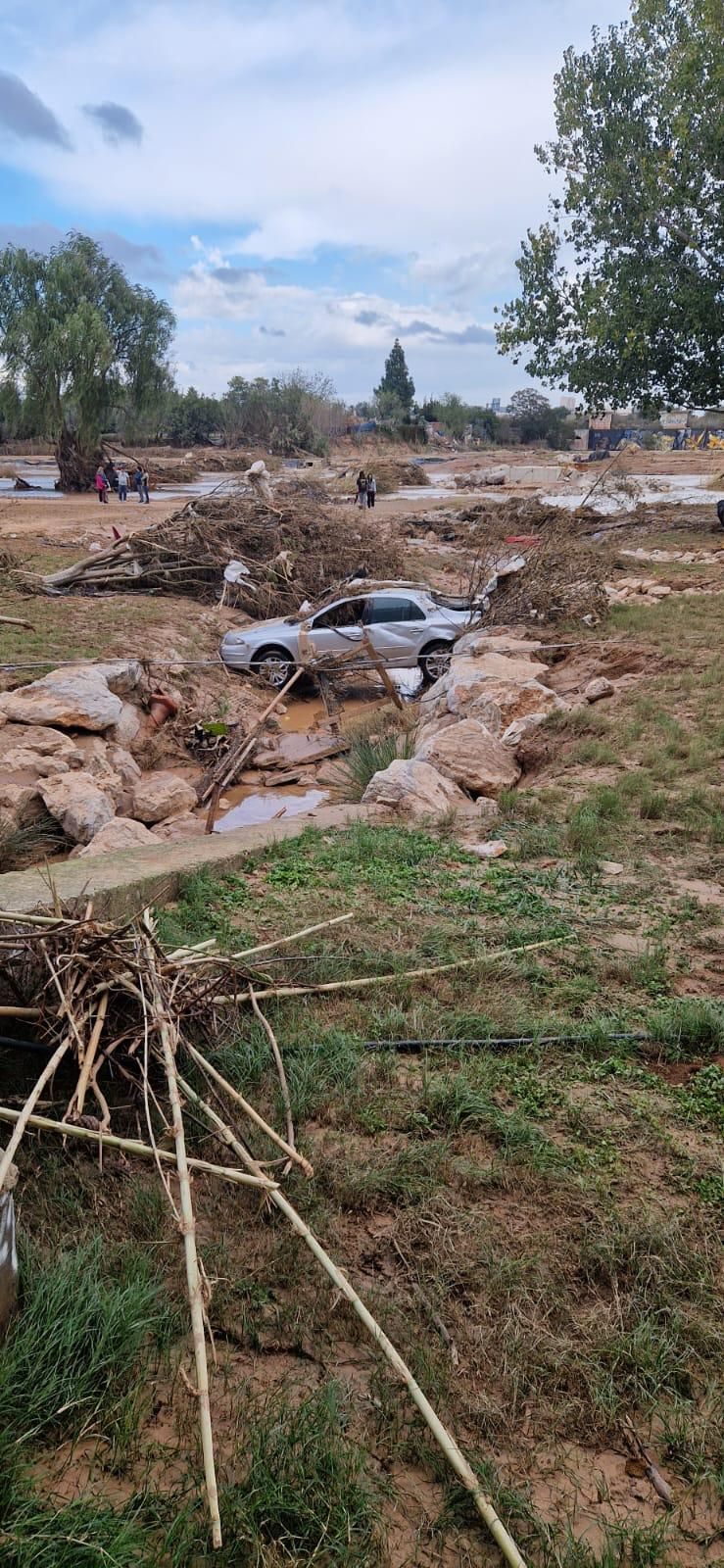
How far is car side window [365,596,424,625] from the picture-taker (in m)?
14.9

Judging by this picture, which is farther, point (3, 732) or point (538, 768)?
point (3, 732)

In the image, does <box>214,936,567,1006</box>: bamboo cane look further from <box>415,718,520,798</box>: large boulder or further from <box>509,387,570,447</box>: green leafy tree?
<box>509,387,570,447</box>: green leafy tree

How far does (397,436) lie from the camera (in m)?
71.6

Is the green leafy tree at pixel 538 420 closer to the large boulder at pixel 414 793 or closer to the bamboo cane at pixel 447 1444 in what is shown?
the large boulder at pixel 414 793

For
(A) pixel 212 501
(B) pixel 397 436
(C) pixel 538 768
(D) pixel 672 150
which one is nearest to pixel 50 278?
(A) pixel 212 501

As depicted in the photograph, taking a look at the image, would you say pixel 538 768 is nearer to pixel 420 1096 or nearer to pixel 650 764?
pixel 650 764

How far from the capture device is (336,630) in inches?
579

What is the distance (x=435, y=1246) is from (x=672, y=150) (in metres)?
26.1

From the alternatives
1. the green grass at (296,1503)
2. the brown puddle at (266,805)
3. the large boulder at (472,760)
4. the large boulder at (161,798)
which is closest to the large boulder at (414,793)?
the large boulder at (472,760)

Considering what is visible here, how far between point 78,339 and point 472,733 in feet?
95.2

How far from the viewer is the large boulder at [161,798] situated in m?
9.69

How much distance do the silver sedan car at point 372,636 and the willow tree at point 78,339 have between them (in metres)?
22.4

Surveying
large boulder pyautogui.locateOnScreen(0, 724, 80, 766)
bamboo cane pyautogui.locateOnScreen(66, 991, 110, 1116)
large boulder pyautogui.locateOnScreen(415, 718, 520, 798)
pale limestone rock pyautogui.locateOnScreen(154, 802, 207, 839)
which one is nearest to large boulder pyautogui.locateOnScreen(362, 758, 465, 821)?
large boulder pyautogui.locateOnScreen(415, 718, 520, 798)

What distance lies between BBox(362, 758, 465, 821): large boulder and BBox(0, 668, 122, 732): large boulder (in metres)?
4.08
